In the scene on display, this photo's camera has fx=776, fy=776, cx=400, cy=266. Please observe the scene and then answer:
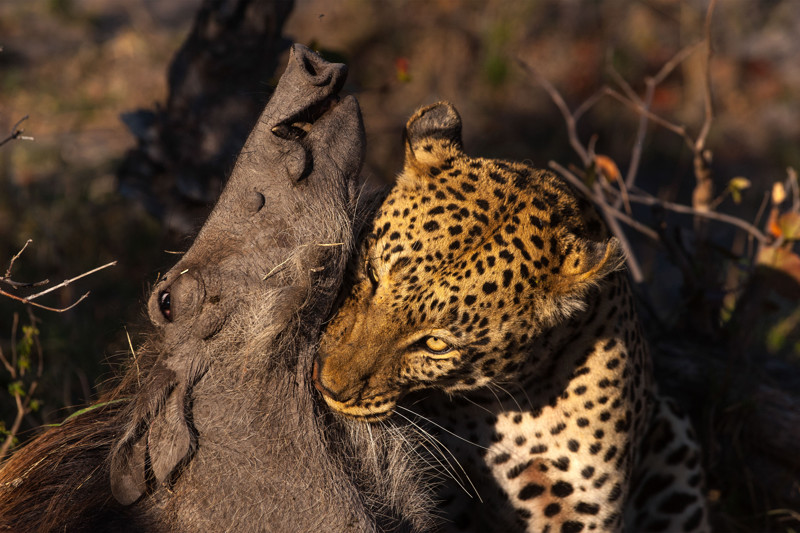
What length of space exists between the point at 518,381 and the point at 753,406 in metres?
2.09

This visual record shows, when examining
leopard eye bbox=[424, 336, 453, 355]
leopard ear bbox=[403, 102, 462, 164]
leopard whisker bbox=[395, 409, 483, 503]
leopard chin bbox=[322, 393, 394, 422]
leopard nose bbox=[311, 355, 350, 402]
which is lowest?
leopard whisker bbox=[395, 409, 483, 503]

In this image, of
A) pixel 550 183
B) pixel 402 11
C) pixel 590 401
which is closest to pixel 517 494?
pixel 590 401

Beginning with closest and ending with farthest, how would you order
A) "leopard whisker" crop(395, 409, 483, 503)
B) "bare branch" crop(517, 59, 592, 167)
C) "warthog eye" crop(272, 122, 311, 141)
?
"warthog eye" crop(272, 122, 311, 141) < "leopard whisker" crop(395, 409, 483, 503) < "bare branch" crop(517, 59, 592, 167)

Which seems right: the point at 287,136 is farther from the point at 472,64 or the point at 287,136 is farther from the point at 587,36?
the point at 587,36

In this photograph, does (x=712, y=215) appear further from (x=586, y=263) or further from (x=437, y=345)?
(x=437, y=345)

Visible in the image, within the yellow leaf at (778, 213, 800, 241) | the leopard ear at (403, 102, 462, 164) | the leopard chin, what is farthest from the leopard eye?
the yellow leaf at (778, 213, 800, 241)

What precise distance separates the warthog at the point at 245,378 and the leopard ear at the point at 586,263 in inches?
33.6

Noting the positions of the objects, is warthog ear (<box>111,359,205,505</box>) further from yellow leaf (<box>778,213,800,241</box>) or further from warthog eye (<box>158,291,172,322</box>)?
yellow leaf (<box>778,213,800,241</box>)

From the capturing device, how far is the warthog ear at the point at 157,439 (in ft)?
8.10

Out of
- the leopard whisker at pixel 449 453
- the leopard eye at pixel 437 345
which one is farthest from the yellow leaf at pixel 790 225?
the leopard eye at pixel 437 345

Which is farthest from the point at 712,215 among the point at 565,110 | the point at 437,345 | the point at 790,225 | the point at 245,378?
the point at 245,378

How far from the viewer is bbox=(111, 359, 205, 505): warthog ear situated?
2.47 metres

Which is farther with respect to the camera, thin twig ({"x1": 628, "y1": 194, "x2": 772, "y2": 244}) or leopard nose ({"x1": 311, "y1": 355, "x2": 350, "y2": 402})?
thin twig ({"x1": 628, "y1": 194, "x2": 772, "y2": 244})

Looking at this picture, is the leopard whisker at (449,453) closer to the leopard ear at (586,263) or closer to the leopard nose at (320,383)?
the leopard nose at (320,383)
